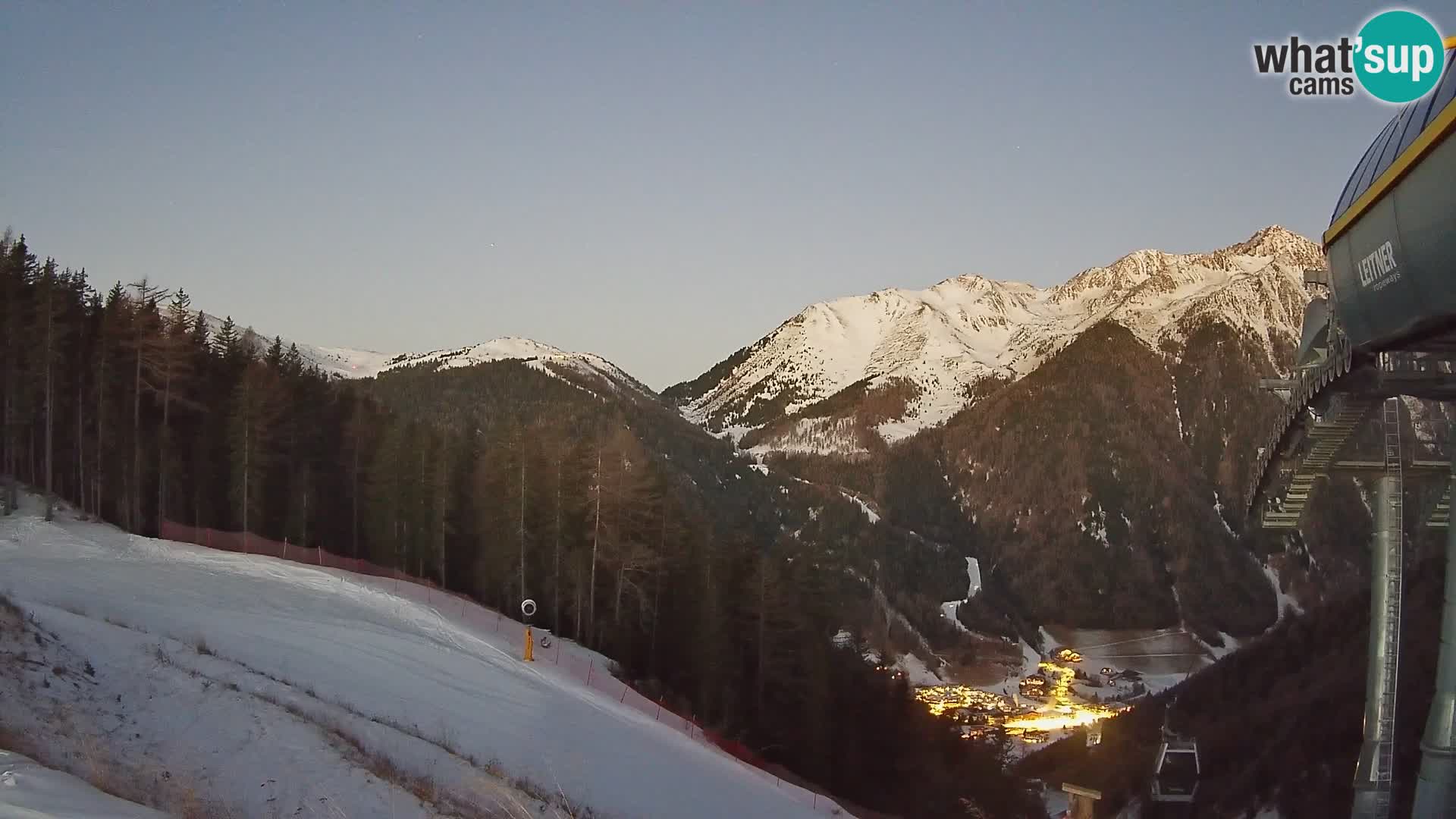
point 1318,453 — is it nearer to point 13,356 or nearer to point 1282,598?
point 13,356

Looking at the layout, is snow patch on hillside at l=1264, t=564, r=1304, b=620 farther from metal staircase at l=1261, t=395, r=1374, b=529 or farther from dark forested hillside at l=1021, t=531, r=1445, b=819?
metal staircase at l=1261, t=395, r=1374, b=529

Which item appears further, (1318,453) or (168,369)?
(168,369)

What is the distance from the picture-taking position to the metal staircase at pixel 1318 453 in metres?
17.4

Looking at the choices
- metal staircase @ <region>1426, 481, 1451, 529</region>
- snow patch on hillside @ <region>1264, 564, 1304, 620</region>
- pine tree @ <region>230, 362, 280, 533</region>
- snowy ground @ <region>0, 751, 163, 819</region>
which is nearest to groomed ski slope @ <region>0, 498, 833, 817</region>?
snowy ground @ <region>0, 751, 163, 819</region>

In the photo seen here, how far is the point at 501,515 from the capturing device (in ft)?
146

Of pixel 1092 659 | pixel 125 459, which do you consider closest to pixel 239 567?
pixel 125 459

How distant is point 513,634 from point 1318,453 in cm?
2297

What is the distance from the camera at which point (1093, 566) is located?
194875mm

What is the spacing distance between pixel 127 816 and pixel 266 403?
136 ft

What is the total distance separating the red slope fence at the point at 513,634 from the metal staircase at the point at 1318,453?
37.1 ft

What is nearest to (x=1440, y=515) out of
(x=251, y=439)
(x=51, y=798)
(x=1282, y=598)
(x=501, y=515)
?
(x=51, y=798)

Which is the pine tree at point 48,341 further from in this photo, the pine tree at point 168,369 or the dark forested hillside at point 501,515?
the pine tree at point 168,369

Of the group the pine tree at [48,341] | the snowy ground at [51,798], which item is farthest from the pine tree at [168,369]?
the snowy ground at [51,798]

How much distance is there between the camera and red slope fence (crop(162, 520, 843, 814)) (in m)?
26.6
